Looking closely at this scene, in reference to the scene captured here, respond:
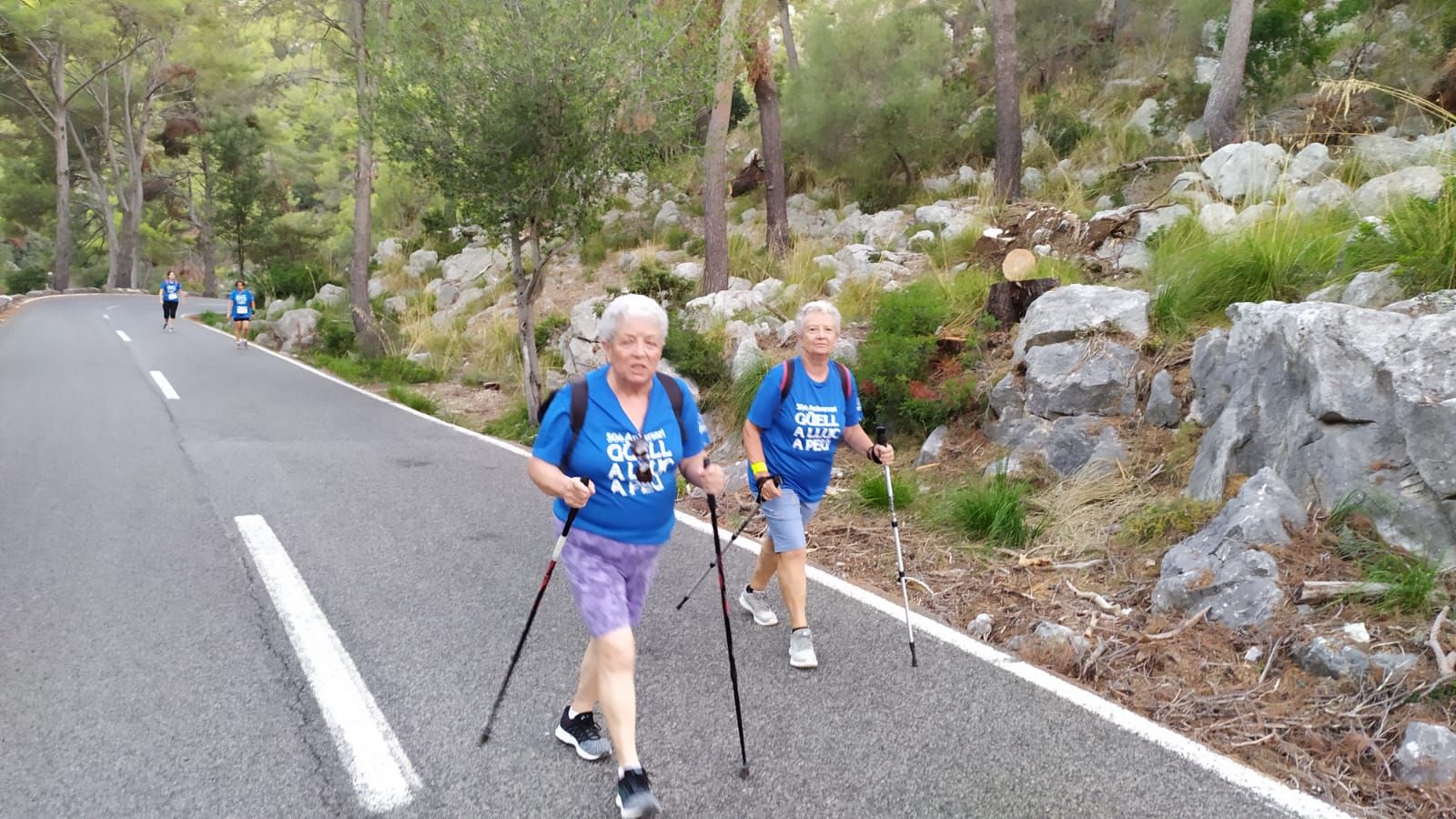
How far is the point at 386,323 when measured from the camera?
2002 cm

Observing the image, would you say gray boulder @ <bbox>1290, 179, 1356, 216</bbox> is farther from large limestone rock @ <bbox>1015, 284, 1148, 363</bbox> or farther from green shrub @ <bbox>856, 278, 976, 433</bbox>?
green shrub @ <bbox>856, 278, 976, 433</bbox>

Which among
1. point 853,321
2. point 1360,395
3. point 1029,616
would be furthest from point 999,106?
point 1029,616

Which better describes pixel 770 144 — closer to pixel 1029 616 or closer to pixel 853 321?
pixel 853 321

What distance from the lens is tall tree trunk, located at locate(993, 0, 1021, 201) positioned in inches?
567

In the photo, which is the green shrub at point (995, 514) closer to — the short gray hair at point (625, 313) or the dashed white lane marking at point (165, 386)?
the short gray hair at point (625, 313)

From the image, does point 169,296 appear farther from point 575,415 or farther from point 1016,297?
point 575,415

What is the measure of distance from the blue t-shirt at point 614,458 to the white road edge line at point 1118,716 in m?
2.04

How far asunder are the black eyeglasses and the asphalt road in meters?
1.11

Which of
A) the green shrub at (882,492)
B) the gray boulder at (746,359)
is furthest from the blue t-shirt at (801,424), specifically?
the gray boulder at (746,359)

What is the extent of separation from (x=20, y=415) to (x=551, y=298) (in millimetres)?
10744

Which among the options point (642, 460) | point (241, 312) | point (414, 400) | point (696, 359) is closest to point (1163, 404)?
point (642, 460)

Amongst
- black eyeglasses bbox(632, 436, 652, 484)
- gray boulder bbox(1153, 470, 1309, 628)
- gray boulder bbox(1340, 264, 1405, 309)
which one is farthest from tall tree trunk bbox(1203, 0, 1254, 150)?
black eyeglasses bbox(632, 436, 652, 484)

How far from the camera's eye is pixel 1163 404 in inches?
251

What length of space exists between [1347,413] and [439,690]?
490cm
